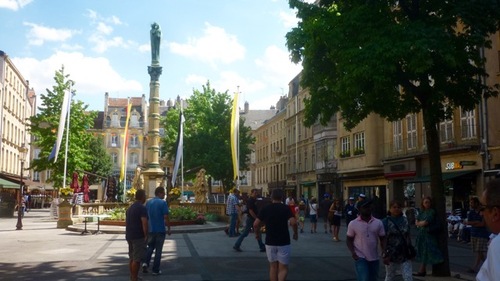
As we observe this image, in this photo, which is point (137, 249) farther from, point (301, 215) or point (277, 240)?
point (301, 215)

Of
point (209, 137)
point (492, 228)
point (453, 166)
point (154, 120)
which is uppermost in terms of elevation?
A: point (209, 137)

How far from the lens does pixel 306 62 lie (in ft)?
43.8

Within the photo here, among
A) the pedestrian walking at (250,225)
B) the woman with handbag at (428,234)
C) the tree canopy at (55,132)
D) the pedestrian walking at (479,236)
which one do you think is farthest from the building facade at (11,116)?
the pedestrian walking at (479,236)

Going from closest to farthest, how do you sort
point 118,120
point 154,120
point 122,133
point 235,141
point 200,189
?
point 235,141, point 154,120, point 200,189, point 122,133, point 118,120

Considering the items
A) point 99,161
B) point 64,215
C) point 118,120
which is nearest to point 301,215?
point 64,215

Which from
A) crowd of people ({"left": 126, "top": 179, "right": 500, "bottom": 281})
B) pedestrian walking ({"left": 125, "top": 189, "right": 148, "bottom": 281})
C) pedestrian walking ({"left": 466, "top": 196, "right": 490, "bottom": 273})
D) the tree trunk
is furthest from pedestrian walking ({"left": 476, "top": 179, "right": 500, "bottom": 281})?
pedestrian walking ({"left": 466, "top": 196, "right": 490, "bottom": 273})

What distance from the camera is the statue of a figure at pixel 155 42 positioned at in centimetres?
3095

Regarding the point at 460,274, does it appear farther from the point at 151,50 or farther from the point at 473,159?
the point at 151,50

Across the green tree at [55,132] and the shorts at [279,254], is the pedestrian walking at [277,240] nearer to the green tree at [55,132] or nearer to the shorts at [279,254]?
the shorts at [279,254]

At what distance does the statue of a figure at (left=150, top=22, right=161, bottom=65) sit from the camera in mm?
30953

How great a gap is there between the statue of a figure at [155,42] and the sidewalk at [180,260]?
48.8 feet

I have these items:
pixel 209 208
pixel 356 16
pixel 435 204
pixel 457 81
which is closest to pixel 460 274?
pixel 435 204

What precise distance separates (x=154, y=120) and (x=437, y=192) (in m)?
21.4

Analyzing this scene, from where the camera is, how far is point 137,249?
29.3ft
